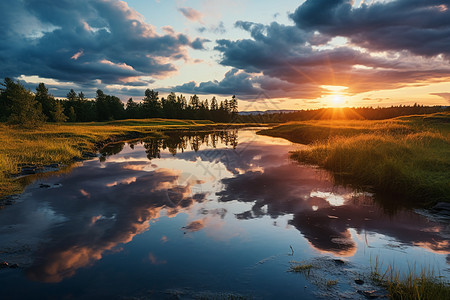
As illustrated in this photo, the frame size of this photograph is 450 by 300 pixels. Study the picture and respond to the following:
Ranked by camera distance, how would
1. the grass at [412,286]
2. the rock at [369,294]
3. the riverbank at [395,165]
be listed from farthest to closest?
the riverbank at [395,165] → the rock at [369,294] → the grass at [412,286]

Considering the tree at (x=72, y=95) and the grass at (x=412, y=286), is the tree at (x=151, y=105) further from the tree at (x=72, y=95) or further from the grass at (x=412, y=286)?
the grass at (x=412, y=286)

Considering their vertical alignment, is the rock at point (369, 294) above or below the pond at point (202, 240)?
above

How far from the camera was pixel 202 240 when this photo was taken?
8859mm

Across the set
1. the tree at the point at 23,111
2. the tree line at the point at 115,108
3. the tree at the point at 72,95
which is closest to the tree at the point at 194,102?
the tree line at the point at 115,108

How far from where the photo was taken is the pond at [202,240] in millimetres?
6363

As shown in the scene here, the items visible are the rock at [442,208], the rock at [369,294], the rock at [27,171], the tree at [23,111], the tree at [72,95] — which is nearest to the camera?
the rock at [369,294]

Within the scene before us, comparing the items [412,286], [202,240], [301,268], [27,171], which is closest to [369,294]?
[412,286]

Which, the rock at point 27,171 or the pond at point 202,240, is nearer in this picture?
the pond at point 202,240

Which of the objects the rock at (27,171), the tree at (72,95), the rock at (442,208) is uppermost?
the tree at (72,95)

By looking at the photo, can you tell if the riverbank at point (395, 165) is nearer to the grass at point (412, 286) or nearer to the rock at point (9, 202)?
the grass at point (412, 286)

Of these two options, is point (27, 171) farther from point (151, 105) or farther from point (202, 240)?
point (151, 105)

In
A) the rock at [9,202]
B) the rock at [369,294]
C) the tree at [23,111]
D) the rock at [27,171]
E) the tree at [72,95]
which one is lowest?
the rock at [9,202]

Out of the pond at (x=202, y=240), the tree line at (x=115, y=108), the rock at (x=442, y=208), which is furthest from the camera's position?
the tree line at (x=115, y=108)

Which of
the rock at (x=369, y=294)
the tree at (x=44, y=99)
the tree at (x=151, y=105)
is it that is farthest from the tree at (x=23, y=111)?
the tree at (x=151, y=105)
